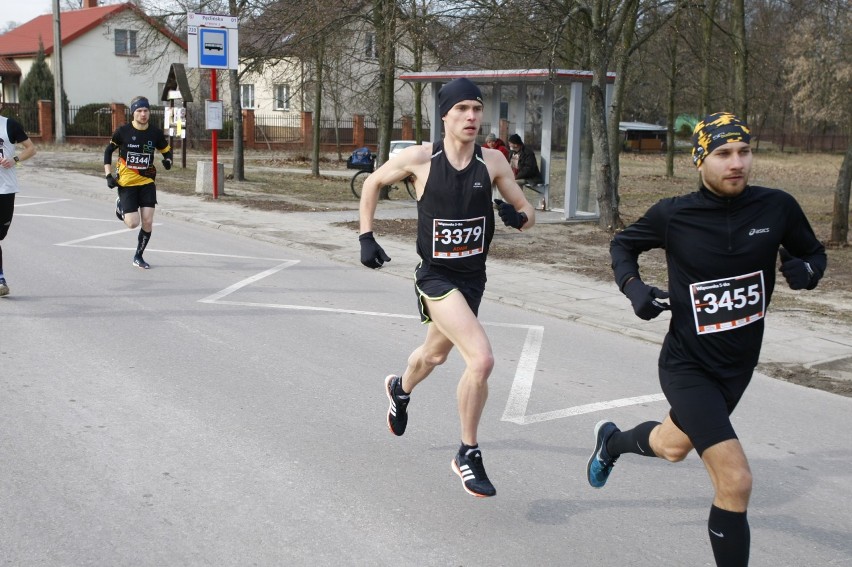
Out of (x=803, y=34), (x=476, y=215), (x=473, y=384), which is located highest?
(x=803, y=34)

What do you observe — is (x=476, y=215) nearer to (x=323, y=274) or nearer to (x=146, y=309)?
(x=146, y=309)

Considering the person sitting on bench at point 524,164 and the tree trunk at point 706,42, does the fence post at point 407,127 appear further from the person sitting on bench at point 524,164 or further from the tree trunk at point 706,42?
the person sitting on bench at point 524,164

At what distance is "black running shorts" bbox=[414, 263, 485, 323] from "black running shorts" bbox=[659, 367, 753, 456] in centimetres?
132

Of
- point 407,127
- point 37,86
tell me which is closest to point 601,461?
point 407,127

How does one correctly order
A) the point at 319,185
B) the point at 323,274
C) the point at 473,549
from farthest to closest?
the point at 319,185 → the point at 323,274 → the point at 473,549

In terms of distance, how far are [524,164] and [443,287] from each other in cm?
1425

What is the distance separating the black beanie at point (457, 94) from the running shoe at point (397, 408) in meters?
1.55

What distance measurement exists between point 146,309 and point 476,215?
16.6ft

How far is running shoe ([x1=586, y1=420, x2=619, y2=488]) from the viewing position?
4500mm

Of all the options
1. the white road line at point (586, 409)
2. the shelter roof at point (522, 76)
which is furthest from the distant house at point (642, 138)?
the white road line at point (586, 409)

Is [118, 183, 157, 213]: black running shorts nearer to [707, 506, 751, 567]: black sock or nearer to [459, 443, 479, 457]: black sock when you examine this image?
[459, 443, 479, 457]: black sock

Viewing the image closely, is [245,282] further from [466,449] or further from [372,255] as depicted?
[466,449]

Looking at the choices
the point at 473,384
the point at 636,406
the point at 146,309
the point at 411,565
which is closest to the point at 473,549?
the point at 411,565

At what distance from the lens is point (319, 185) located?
2627cm
